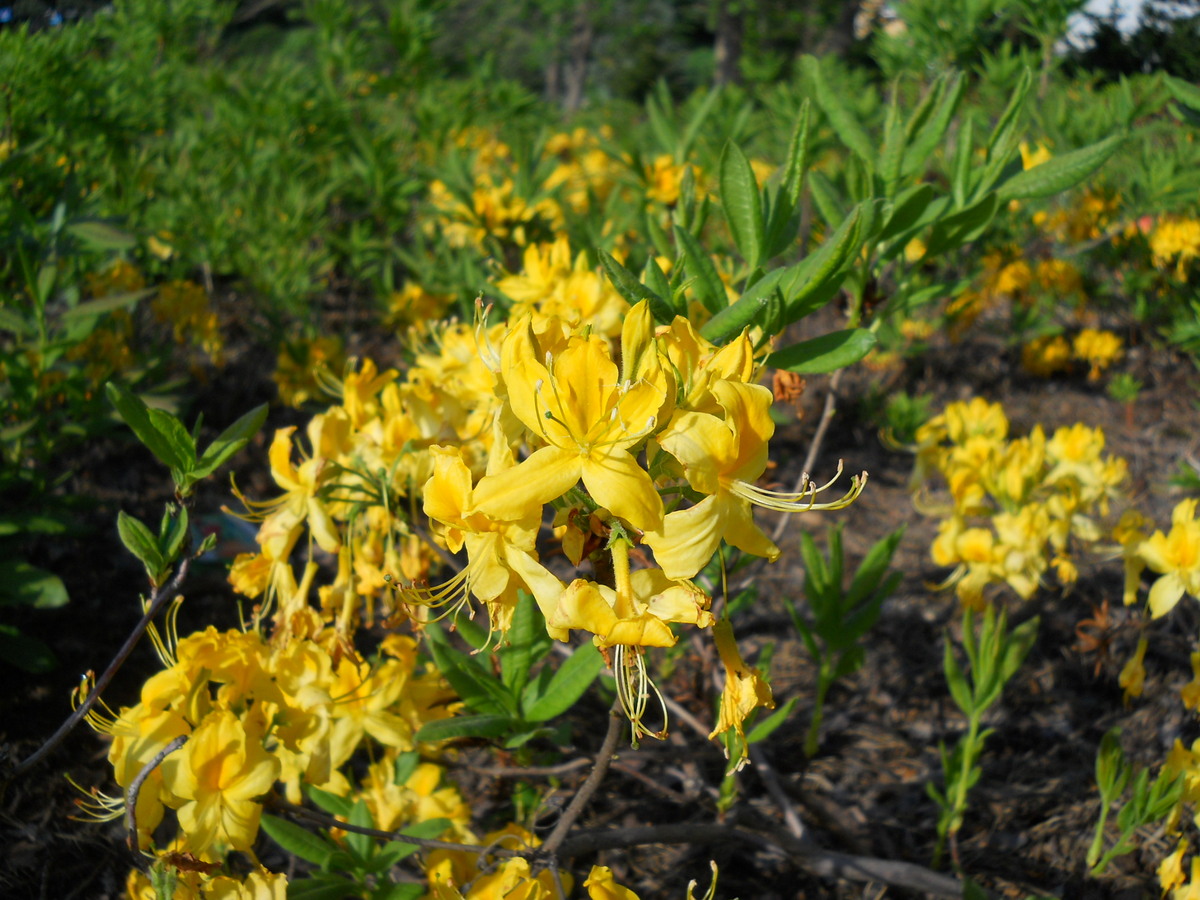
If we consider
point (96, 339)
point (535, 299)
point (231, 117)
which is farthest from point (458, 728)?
point (231, 117)

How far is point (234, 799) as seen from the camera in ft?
3.83

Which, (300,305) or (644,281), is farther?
(300,305)

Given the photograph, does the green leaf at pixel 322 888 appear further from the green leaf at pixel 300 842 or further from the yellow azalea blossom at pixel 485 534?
the yellow azalea blossom at pixel 485 534

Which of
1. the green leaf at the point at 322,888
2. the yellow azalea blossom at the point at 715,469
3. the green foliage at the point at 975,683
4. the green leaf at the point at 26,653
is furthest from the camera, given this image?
the green leaf at the point at 26,653

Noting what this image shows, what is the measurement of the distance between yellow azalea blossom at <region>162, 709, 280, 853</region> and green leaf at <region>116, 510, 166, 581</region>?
9.3 inches

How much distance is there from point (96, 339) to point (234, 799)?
7.85 ft

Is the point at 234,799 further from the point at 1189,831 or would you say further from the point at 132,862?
the point at 1189,831

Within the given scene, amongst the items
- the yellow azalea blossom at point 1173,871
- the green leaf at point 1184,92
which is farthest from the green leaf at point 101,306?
the yellow azalea blossom at point 1173,871

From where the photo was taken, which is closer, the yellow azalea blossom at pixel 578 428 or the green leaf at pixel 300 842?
the yellow azalea blossom at pixel 578 428

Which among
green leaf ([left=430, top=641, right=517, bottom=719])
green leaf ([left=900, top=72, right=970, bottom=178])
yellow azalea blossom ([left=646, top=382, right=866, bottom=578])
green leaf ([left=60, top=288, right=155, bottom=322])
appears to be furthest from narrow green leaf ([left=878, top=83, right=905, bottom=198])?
green leaf ([left=60, top=288, right=155, bottom=322])

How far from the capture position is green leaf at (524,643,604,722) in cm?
136

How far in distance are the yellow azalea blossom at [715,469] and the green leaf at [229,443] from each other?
681 millimetres

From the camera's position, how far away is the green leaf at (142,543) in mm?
1129

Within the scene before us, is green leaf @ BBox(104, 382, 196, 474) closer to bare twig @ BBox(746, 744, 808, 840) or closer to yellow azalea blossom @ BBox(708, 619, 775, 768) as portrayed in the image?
yellow azalea blossom @ BBox(708, 619, 775, 768)
